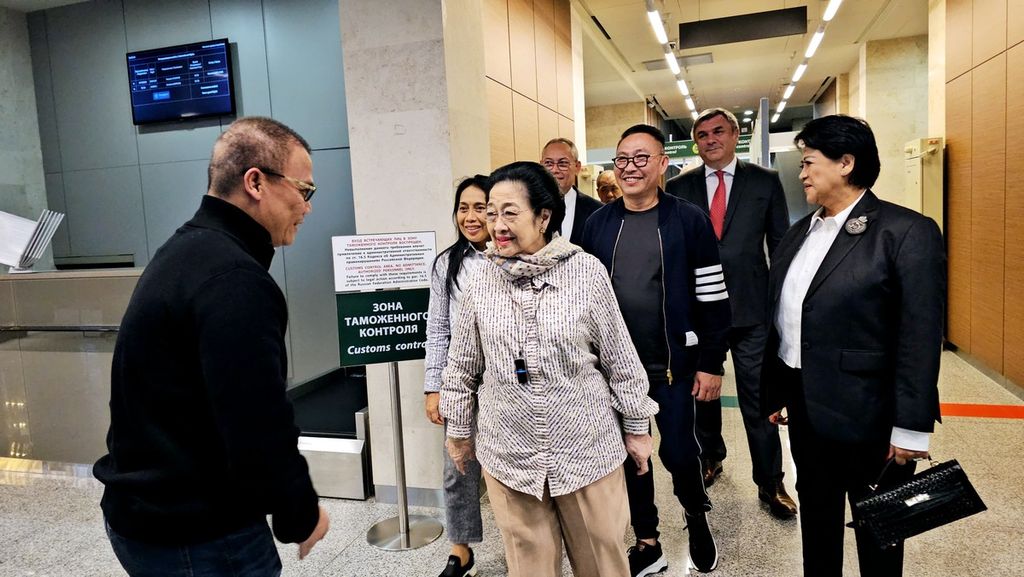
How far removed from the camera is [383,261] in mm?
2998

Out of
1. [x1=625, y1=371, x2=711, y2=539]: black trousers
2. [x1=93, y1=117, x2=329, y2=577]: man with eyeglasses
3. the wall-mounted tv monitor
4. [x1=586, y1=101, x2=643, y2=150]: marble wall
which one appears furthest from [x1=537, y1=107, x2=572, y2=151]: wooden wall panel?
[x1=586, y1=101, x2=643, y2=150]: marble wall

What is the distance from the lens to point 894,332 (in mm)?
1815

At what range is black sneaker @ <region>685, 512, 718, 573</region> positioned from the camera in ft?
8.66

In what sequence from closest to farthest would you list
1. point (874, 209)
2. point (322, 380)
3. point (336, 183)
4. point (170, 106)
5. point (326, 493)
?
point (874, 209) → point (326, 493) → point (322, 380) → point (336, 183) → point (170, 106)

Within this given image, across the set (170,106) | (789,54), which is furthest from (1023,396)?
(789,54)

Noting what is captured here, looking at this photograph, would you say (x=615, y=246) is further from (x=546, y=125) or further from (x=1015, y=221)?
(x=546, y=125)

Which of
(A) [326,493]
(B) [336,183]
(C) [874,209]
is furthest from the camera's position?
(B) [336,183]

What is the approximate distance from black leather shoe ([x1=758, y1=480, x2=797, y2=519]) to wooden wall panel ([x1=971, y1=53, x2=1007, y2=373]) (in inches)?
128

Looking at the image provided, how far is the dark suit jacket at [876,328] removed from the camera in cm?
172

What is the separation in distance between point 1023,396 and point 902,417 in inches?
161

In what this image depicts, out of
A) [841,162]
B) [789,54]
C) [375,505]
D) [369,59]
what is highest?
[789,54]

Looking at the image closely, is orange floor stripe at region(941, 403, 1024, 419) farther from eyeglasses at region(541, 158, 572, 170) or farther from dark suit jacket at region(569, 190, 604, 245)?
eyeglasses at region(541, 158, 572, 170)

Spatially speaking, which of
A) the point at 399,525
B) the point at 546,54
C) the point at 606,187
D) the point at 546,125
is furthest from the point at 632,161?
the point at 546,54

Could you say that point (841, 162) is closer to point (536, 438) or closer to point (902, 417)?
point (902, 417)
